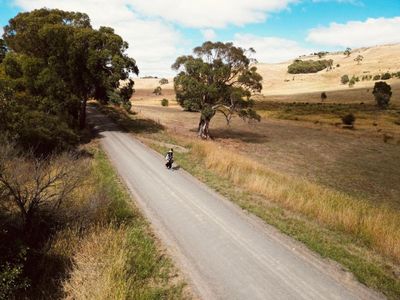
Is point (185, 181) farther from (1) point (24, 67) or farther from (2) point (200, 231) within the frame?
(1) point (24, 67)

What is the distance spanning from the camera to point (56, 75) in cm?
3212

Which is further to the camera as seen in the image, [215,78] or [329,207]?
[215,78]

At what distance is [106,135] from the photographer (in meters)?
37.2

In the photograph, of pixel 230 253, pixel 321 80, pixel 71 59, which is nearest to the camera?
pixel 230 253

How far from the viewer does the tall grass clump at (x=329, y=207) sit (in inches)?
534

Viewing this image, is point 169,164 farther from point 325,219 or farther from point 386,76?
point 386,76

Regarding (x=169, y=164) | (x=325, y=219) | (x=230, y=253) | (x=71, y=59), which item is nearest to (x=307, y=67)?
(x=71, y=59)

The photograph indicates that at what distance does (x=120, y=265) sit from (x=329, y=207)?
1071cm

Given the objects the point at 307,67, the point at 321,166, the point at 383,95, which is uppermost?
the point at 307,67

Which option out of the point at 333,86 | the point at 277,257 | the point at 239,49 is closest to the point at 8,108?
the point at 277,257

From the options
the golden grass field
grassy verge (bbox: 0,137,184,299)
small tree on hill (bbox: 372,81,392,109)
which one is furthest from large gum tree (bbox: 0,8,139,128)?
small tree on hill (bbox: 372,81,392,109)

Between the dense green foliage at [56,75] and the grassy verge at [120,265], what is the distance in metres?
13.3

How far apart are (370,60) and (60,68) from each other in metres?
180

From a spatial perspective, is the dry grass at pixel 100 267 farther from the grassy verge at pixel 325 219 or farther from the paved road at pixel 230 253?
the grassy verge at pixel 325 219
